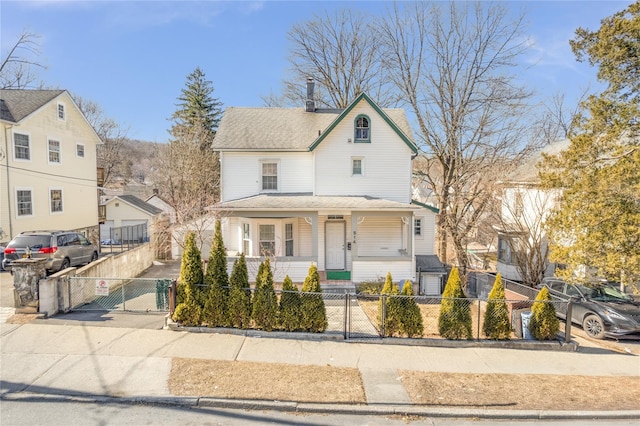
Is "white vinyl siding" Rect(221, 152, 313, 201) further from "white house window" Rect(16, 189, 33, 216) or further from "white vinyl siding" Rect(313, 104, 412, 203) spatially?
"white house window" Rect(16, 189, 33, 216)

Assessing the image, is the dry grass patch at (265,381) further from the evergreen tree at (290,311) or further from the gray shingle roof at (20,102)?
the gray shingle roof at (20,102)

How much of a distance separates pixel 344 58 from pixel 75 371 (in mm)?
31699

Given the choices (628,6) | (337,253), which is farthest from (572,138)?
(337,253)

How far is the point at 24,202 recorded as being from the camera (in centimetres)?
1958

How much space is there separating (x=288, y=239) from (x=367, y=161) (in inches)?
207

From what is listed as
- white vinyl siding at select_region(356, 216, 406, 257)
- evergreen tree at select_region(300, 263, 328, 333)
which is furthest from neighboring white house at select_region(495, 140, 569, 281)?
evergreen tree at select_region(300, 263, 328, 333)

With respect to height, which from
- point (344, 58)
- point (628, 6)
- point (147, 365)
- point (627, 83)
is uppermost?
point (344, 58)

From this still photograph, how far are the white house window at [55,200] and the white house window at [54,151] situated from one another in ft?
6.00

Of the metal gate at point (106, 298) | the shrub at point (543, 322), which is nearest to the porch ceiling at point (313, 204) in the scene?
the metal gate at point (106, 298)

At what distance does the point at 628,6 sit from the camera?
30.6 ft

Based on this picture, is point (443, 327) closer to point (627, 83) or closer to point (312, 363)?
point (312, 363)

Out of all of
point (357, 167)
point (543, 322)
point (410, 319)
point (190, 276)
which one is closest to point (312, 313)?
point (410, 319)

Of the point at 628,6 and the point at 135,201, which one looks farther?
the point at 135,201

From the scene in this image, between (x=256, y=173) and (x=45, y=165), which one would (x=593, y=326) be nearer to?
(x=256, y=173)
